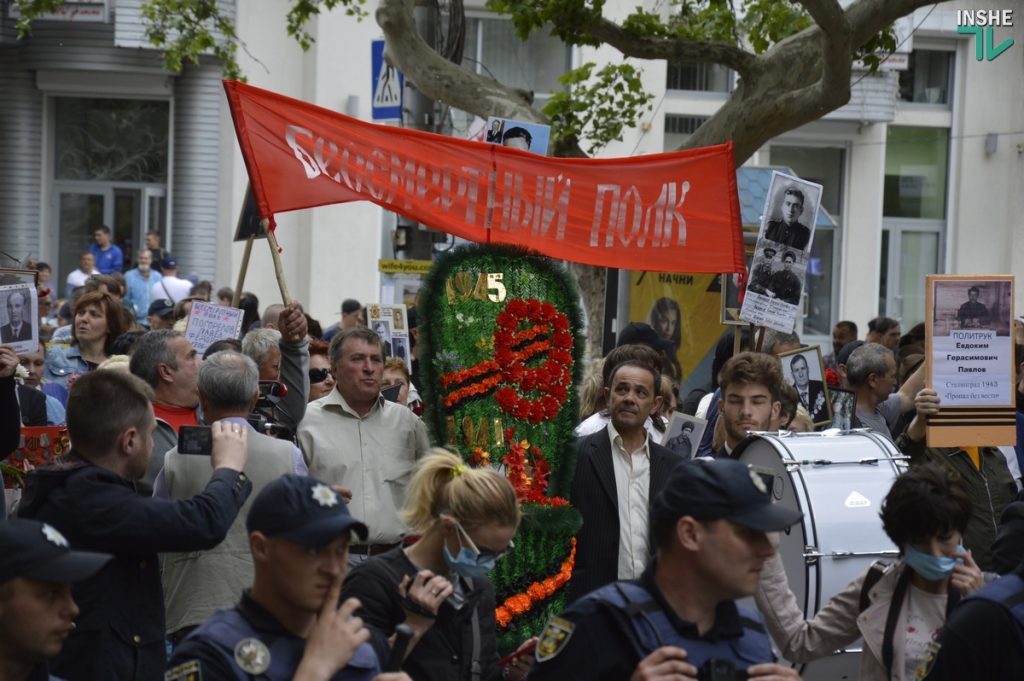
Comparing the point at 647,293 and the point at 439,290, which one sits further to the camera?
the point at 647,293

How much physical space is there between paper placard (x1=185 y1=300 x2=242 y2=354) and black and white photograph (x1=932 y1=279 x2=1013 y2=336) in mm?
4215

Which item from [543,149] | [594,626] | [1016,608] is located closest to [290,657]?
[594,626]

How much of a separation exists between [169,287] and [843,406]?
1033 cm

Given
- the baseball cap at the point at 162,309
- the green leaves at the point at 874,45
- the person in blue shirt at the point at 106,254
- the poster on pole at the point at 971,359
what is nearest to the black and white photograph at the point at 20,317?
the poster on pole at the point at 971,359

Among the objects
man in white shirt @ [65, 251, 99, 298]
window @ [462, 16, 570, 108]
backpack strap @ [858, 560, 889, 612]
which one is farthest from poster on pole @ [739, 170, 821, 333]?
window @ [462, 16, 570, 108]

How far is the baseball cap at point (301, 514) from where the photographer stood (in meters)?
3.36

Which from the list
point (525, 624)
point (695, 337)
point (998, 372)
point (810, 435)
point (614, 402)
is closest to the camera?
point (525, 624)

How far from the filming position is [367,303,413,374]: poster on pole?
1086 centimetres

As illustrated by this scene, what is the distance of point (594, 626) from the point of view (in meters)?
3.37

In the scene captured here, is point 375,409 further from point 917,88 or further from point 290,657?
point 917,88

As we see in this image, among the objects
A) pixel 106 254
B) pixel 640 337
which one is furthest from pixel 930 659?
pixel 106 254

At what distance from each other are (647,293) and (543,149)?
5.53 metres

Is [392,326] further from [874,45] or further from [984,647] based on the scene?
[984,647]

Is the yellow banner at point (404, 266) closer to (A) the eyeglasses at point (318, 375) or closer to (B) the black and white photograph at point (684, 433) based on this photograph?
(A) the eyeglasses at point (318, 375)
